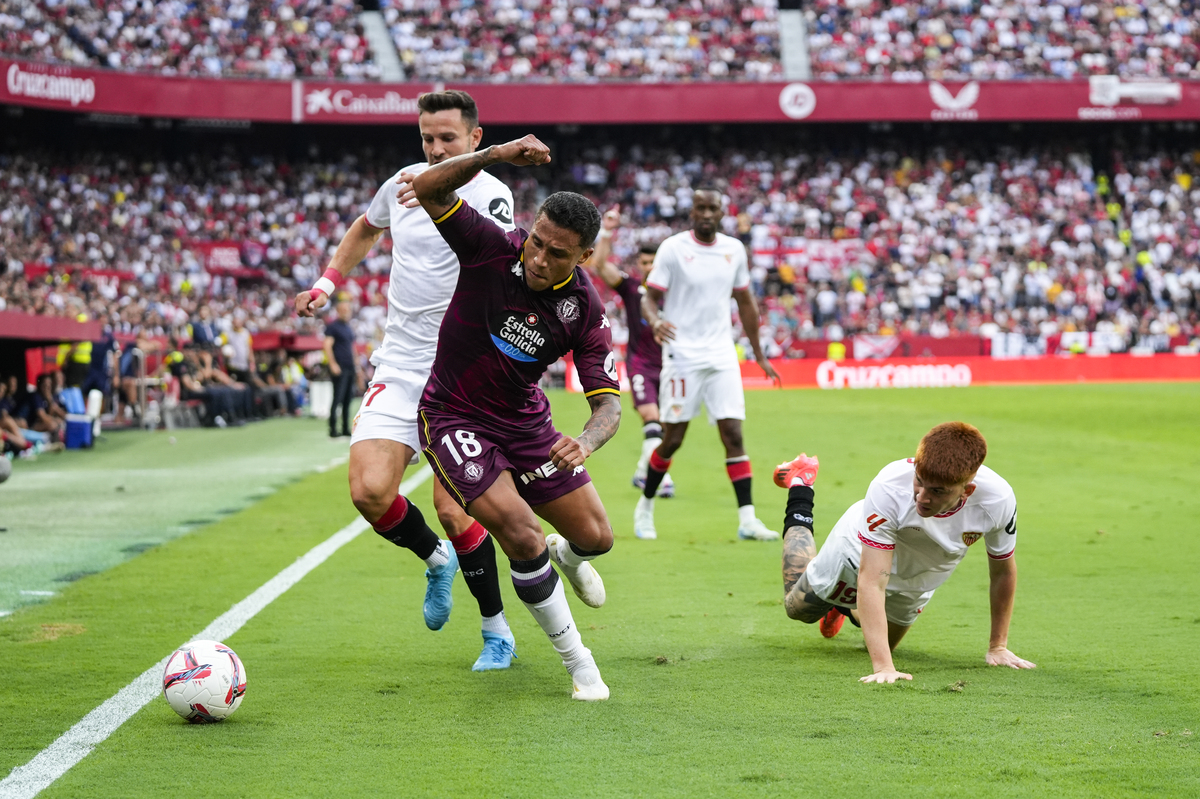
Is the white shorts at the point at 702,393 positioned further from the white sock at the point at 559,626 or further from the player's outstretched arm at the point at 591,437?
the white sock at the point at 559,626

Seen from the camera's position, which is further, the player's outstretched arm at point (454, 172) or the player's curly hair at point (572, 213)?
the player's curly hair at point (572, 213)

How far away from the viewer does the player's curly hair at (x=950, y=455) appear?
448 cm

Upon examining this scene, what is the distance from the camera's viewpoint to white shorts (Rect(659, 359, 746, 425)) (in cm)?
933

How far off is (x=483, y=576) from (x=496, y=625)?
→ 22 centimetres

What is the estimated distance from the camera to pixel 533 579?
4727 millimetres

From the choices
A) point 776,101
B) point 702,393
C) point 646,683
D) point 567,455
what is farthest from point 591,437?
point 776,101

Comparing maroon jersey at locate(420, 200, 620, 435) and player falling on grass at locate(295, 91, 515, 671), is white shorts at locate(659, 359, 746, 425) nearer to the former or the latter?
player falling on grass at locate(295, 91, 515, 671)

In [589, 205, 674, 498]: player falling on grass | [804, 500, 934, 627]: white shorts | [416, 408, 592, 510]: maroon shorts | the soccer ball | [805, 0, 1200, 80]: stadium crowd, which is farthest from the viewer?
[805, 0, 1200, 80]: stadium crowd

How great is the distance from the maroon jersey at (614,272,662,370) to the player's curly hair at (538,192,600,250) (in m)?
6.95

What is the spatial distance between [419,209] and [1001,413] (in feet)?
58.9

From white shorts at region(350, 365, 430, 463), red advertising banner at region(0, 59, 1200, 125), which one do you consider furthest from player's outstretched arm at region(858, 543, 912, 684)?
red advertising banner at region(0, 59, 1200, 125)

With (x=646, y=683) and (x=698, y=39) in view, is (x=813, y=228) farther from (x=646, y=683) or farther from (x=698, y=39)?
(x=646, y=683)

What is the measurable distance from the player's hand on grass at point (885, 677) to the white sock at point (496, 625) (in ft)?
4.98

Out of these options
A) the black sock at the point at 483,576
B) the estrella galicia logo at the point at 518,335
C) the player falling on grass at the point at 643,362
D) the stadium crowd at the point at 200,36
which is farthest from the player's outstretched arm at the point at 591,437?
the stadium crowd at the point at 200,36
